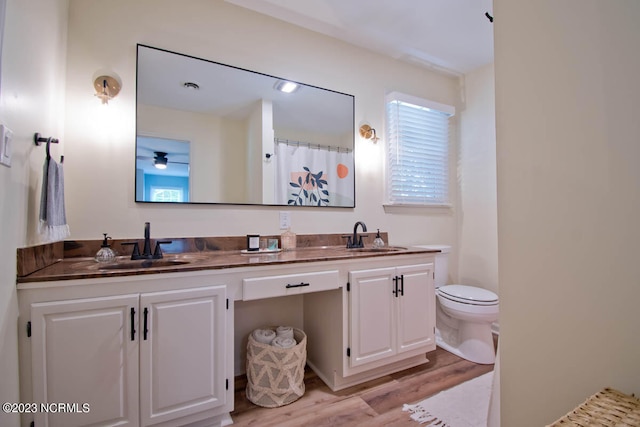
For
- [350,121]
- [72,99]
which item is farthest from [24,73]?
[350,121]

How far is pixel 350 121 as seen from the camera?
7.83 ft

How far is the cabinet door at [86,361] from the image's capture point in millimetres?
1053

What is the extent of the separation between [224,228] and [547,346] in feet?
5.74

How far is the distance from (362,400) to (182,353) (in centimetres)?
108

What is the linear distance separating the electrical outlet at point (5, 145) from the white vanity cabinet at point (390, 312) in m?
1.59

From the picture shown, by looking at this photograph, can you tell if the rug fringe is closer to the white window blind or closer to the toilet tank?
the toilet tank

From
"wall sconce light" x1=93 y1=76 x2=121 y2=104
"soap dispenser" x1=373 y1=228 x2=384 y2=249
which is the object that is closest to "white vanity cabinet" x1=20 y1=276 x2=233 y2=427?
"wall sconce light" x1=93 y1=76 x2=121 y2=104

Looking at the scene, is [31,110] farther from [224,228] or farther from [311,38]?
[311,38]

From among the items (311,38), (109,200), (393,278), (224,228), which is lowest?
(393,278)

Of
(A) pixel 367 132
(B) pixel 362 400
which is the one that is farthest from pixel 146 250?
(A) pixel 367 132

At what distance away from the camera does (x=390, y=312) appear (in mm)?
1845

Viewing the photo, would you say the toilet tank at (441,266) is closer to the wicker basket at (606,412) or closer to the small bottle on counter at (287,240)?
the small bottle on counter at (287,240)

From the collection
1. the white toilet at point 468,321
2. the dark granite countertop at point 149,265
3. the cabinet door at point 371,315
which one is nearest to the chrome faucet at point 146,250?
the dark granite countertop at point 149,265

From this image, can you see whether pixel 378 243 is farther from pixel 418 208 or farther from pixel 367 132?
pixel 367 132
